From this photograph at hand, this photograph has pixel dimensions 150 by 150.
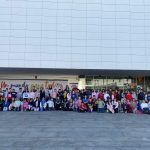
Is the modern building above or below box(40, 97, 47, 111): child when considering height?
above

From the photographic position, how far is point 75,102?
21594 mm

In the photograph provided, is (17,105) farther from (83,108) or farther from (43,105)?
(83,108)

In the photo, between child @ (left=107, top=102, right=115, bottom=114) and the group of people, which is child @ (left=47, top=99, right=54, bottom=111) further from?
child @ (left=107, top=102, right=115, bottom=114)

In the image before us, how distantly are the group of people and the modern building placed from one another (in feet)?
8.24

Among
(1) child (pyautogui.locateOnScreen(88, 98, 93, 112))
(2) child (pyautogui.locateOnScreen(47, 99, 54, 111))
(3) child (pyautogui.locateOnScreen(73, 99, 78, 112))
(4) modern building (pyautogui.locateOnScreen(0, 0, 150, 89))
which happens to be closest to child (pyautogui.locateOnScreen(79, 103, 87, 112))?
(1) child (pyautogui.locateOnScreen(88, 98, 93, 112))

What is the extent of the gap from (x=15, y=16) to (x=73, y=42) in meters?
4.27

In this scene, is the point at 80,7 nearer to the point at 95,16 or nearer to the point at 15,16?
the point at 95,16

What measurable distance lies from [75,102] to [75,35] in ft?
17.2

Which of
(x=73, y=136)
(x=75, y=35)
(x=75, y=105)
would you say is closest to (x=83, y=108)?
(x=75, y=105)

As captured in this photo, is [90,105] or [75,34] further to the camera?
[75,34]

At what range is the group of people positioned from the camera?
21.1m

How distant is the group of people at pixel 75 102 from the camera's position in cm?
2112

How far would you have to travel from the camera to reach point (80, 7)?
2478 cm

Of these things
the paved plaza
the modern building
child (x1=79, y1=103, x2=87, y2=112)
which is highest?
the modern building
